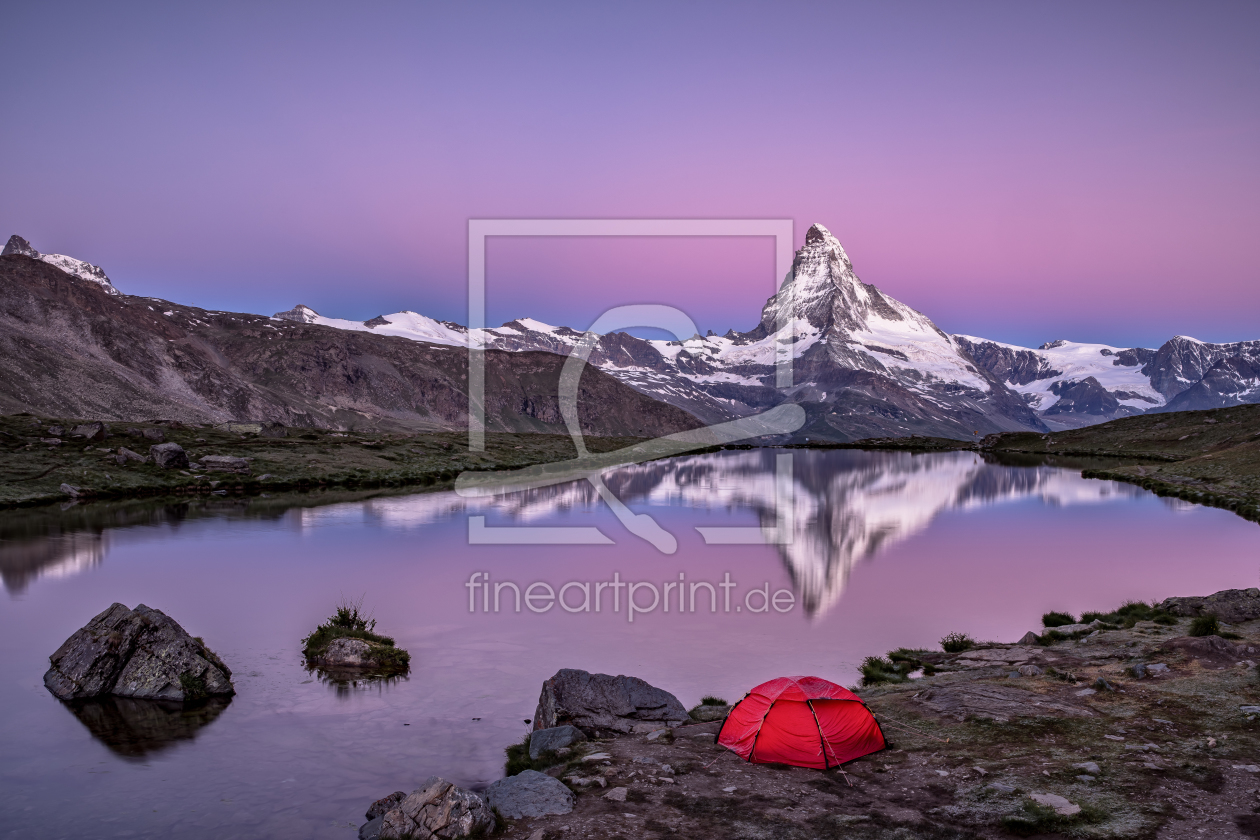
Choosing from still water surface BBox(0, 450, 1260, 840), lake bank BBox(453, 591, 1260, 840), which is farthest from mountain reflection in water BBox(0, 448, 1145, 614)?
lake bank BBox(453, 591, 1260, 840)

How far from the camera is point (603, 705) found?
61.2ft

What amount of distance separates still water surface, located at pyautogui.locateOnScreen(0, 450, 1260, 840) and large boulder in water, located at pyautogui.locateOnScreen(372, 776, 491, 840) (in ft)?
6.60

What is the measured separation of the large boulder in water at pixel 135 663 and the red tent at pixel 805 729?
1351cm

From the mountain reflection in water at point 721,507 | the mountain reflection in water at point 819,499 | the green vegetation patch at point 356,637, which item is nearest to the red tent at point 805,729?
the green vegetation patch at point 356,637

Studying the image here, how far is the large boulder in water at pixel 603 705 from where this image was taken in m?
18.1

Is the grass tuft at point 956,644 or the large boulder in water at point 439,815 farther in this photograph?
the grass tuft at point 956,644

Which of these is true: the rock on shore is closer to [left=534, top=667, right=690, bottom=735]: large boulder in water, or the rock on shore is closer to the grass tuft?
[left=534, top=667, right=690, bottom=735]: large boulder in water

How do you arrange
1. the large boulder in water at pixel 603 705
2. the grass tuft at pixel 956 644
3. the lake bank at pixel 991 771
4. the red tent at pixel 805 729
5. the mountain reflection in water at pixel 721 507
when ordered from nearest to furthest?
the lake bank at pixel 991 771 → the red tent at pixel 805 729 → the large boulder in water at pixel 603 705 → the grass tuft at pixel 956 644 → the mountain reflection in water at pixel 721 507

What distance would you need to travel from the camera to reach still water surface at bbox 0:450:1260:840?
1641cm

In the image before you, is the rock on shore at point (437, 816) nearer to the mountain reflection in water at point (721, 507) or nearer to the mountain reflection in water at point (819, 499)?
the mountain reflection in water at point (819, 499)

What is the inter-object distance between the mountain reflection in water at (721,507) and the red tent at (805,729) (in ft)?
50.4

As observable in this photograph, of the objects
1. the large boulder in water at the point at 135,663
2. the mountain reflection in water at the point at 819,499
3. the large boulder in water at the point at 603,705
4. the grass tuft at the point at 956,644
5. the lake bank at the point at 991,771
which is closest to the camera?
the lake bank at the point at 991,771

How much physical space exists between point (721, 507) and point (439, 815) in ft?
188

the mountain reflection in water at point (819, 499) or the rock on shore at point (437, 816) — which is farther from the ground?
the mountain reflection in water at point (819, 499)
